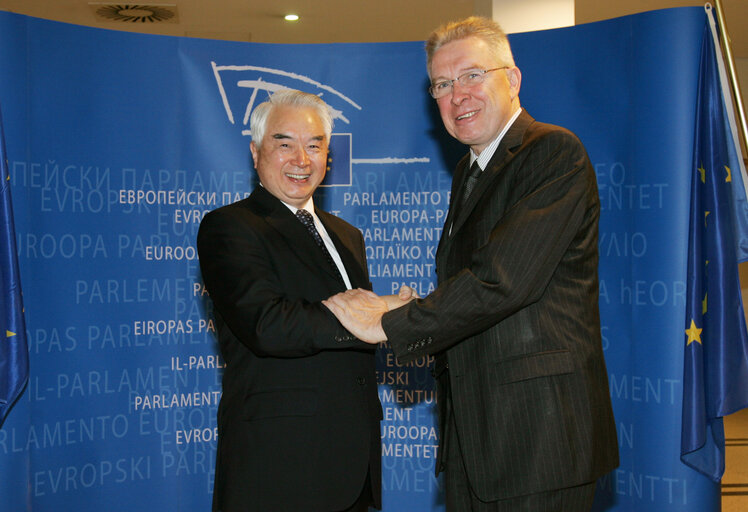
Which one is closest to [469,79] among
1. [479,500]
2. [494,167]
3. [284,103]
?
[494,167]

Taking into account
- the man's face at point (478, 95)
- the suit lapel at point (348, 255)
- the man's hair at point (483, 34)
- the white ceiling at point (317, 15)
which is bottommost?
the suit lapel at point (348, 255)

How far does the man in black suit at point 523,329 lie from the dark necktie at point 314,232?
0.59ft

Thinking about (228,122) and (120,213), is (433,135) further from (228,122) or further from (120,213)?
(120,213)

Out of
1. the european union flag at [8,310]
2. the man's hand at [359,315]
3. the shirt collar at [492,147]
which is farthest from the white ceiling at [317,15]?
the man's hand at [359,315]

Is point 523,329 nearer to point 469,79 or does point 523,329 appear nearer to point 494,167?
point 494,167

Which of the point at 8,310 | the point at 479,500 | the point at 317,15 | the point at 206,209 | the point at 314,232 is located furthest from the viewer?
the point at 317,15

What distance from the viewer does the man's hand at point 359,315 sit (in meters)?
1.98

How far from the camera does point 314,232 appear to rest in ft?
7.35

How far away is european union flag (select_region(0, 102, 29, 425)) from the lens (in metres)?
2.70

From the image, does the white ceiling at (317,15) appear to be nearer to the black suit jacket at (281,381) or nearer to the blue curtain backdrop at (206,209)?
the blue curtain backdrop at (206,209)

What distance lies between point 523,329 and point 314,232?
77cm

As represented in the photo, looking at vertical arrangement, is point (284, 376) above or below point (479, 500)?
above

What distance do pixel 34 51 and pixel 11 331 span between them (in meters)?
1.19

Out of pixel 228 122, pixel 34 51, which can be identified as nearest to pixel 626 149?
pixel 228 122
